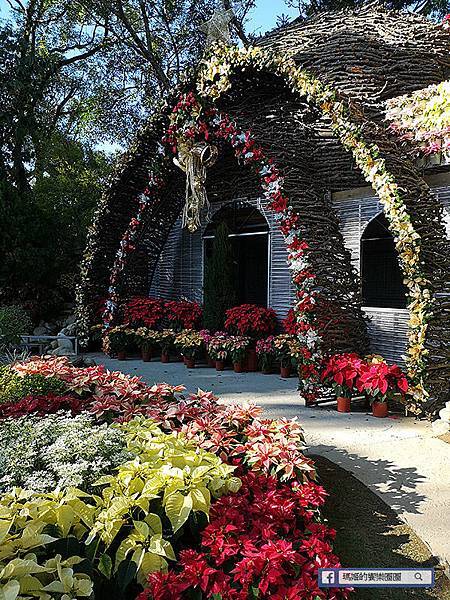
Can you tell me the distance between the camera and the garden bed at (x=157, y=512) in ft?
6.55

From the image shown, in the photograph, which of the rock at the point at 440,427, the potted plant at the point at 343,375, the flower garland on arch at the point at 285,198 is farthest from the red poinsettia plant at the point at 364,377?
the rock at the point at 440,427

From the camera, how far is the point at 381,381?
5398 millimetres

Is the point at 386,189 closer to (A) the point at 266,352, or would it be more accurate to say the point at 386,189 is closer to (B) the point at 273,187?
(B) the point at 273,187

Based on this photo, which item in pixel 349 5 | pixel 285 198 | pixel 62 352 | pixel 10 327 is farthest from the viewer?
pixel 349 5

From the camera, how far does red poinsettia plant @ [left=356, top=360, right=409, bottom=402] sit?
17.7ft

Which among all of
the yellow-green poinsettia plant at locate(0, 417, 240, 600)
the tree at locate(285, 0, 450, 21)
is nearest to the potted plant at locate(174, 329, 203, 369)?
the yellow-green poinsettia plant at locate(0, 417, 240, 600)

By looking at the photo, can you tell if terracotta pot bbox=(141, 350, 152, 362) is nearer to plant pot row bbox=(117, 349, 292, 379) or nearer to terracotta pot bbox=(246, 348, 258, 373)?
plant pot row bbox=(117, 349, 292, 379)

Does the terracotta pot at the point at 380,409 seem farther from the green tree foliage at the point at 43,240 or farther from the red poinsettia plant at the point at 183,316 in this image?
the green tree foliage at the point at 43,240

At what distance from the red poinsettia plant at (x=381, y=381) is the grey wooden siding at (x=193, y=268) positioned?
3.42 meters

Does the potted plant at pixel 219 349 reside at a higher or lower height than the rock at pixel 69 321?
lower

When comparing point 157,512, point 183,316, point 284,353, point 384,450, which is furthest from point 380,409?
point 183,316

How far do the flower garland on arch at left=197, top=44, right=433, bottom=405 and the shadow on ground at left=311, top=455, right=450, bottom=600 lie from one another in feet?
5.39

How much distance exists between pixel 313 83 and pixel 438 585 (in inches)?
185

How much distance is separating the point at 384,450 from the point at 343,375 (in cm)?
129
